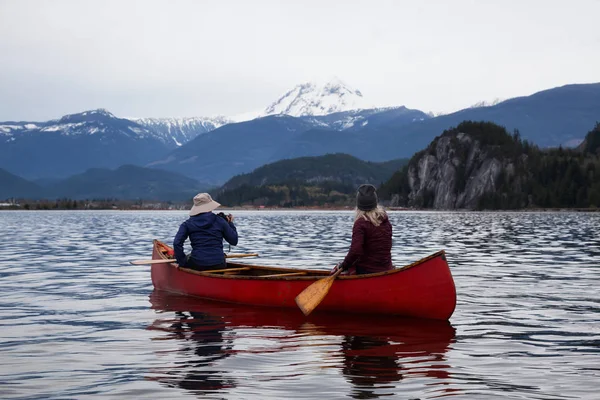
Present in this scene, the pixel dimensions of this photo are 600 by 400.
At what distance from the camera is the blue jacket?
24156 mm

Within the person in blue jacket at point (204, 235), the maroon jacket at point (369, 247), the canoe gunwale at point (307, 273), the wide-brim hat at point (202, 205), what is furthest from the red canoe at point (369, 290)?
the wide-brim hat at point (202, 205)

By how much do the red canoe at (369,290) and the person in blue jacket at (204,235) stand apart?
0.73 metres

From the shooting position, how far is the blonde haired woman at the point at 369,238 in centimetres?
1989

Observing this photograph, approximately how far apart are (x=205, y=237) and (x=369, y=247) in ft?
22.0

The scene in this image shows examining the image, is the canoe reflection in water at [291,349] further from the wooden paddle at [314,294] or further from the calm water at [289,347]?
the wooden paddle at [314,294]

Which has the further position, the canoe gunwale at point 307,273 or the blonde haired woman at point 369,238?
the blonde haired woman at point 369,238

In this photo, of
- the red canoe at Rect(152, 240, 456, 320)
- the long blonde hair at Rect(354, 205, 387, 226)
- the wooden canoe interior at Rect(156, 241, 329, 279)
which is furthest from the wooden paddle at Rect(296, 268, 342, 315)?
the wooden canoe interior at Rect(156, 241, 329, 279)

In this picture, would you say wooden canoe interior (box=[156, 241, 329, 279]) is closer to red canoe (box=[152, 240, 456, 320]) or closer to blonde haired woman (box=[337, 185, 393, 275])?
red canoe (box=[152, 240, 456, 320])

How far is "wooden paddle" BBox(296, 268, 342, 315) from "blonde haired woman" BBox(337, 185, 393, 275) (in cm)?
67

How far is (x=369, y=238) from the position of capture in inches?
797

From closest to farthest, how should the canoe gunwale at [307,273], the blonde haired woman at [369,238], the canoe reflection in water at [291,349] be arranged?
the canoe reflection in water at [291,349], the canoe gunwale at [307,273], the blonde haired woman at [369,238]

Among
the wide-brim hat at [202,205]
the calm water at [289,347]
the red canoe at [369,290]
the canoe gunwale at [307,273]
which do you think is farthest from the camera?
the wide-brim hat at [202,205]

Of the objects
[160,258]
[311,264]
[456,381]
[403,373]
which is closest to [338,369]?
[403,373]

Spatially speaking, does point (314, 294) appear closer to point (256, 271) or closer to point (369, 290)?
point (369, 290)
